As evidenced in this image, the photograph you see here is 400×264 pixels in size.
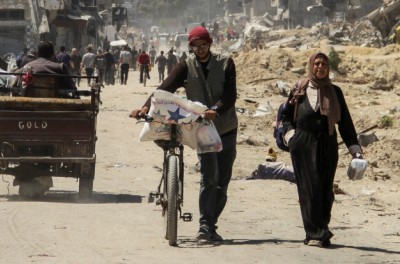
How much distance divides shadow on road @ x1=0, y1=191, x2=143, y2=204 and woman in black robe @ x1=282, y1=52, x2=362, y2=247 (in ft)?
11.9

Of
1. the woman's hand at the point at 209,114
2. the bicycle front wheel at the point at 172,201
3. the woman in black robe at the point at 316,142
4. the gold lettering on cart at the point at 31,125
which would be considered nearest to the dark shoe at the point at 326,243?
the woman in black robe at the point at 316,142

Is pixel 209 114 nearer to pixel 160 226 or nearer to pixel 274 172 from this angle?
pixel 160 226

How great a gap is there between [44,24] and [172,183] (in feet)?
155

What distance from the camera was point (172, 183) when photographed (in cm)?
930

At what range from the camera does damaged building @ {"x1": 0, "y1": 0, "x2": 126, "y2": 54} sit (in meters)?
51.2

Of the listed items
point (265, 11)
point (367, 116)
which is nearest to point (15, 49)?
point (367, 116)

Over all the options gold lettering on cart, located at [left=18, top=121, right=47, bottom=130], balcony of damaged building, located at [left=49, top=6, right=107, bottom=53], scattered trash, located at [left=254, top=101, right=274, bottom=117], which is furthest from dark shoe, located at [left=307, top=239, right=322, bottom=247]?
balcony of damaged building, located at [left=49, top=6, right=107, bottom=53]

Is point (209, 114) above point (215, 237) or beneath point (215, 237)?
above

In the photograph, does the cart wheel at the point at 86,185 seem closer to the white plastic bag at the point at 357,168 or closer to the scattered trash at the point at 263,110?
the white plastic bag at the point at 357,168

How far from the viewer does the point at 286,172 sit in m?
15.2

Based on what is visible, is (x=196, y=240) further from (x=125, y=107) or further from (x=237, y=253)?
(x=125, y=107)

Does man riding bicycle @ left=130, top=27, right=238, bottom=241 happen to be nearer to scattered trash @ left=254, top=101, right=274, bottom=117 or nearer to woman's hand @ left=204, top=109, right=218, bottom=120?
woman's hand @ left=204, top=109, right=218, bottom=120

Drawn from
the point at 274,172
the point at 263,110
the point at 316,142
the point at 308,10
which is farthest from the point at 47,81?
the point at 308,10

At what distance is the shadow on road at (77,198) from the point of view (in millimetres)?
12883
